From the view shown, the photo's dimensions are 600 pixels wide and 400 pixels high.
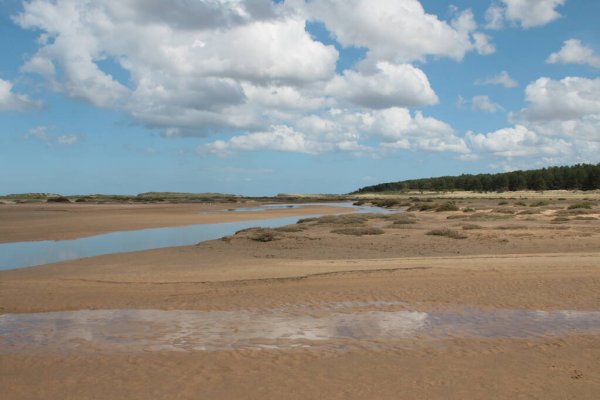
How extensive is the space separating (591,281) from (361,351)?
336 inches

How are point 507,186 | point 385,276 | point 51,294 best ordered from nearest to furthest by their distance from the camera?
point 51,294
point 385,276
point 507,186

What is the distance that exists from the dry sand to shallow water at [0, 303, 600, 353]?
0.45 metres

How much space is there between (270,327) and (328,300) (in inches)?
102

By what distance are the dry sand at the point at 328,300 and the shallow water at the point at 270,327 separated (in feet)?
1.47

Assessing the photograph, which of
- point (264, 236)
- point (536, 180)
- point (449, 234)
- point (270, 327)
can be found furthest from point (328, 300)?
point (536, 180)

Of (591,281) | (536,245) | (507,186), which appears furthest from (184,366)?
(507,186)

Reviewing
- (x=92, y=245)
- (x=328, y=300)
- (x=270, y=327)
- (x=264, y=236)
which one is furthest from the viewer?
(x=92, y=245)

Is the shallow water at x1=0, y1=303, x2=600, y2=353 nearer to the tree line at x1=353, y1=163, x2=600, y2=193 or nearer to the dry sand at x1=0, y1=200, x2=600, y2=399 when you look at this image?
the dry sand at x1=0, y1=200, x2=600, y2=399

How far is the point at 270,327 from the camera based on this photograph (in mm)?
9938

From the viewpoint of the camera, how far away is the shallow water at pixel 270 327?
8.94 m

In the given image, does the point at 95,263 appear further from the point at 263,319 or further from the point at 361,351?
the point at 361,351

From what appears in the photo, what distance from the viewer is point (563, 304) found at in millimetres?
11406

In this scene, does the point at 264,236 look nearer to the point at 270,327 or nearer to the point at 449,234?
the point at 449,234

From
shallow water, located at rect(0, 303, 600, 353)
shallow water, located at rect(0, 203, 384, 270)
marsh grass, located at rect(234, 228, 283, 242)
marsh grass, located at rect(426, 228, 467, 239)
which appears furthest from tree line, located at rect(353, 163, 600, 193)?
shallow water, located at rect(0, 303, 600, 353)
